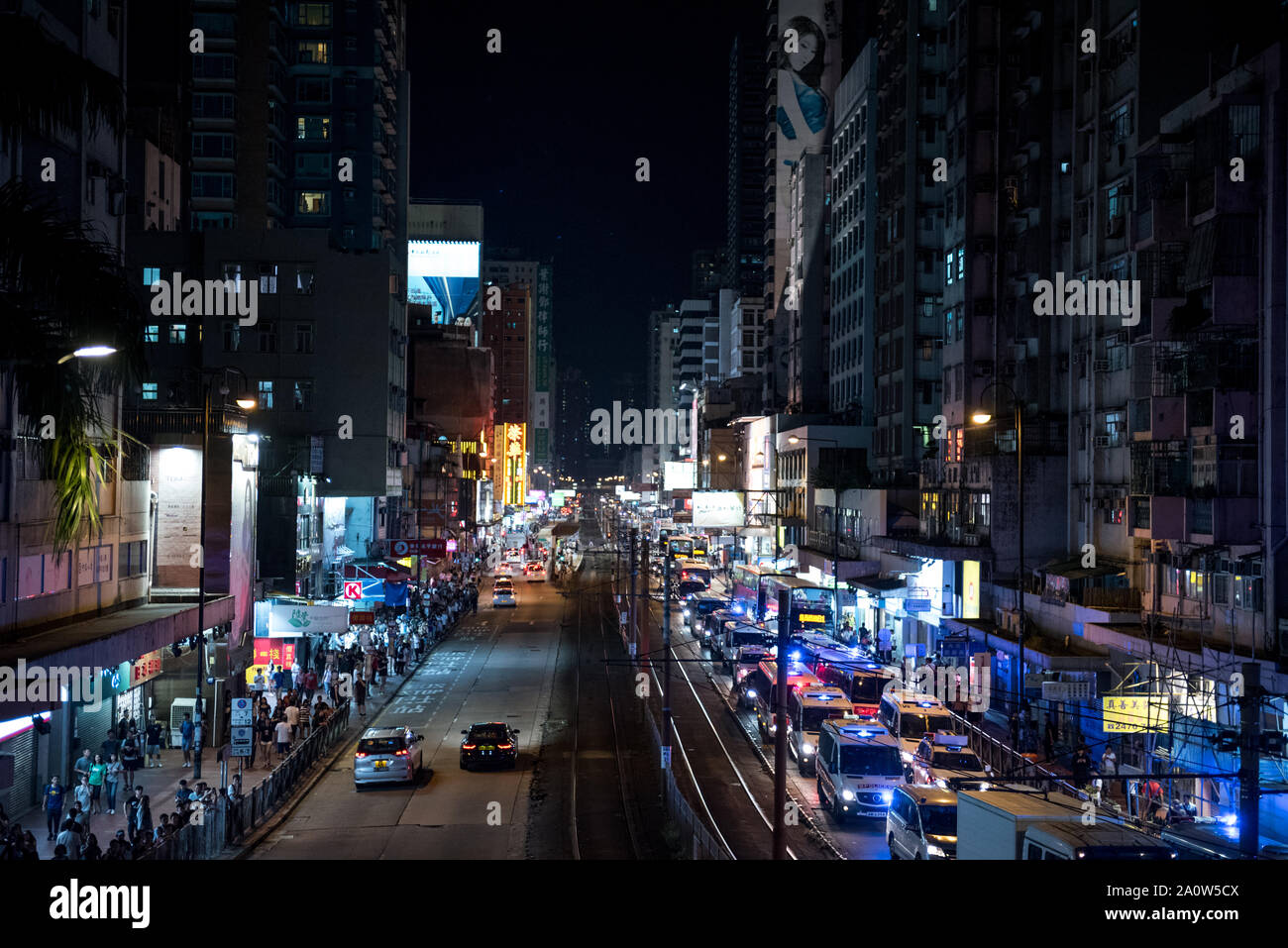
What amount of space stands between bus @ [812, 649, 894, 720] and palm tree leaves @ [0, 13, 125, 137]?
2864 centimetres

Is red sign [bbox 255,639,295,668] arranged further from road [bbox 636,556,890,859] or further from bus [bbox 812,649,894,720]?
bus [bbox 812,649,894,720]

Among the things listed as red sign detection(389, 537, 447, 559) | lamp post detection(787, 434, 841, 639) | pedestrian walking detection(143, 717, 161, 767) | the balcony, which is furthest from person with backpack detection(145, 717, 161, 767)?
lamp post detection(787, 434, 841, 639)

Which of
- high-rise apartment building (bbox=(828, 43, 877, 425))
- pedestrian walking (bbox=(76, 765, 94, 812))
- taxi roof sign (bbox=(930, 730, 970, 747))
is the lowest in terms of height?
pedestrian walking (bbox=(76, 765, 94, 812))

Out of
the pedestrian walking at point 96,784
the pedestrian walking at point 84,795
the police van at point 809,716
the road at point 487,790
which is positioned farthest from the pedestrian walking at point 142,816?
the police van at point 809,716

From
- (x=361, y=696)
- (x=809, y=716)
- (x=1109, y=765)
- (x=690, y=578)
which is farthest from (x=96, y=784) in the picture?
(x=690, y=578)

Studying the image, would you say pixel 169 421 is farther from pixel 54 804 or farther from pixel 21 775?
pixel 54 804

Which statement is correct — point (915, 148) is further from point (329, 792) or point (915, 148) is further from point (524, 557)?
point (524, 557)

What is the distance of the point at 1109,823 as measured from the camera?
49.5 feet

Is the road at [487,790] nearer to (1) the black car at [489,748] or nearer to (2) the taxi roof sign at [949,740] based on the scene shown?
(1) the black car at [489,748]

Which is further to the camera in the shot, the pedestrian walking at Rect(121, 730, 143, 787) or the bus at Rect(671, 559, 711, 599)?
the bus at Rect(671, 559, 711, 599)

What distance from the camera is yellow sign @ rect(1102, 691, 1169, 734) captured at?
28.9 metres

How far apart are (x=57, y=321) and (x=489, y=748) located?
79.6ft

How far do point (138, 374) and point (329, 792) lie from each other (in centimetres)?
2155
